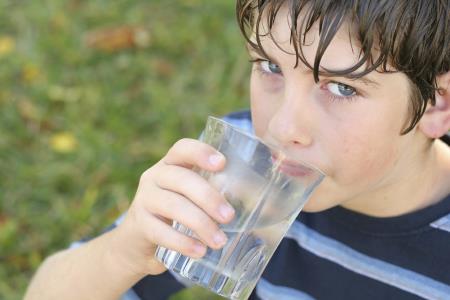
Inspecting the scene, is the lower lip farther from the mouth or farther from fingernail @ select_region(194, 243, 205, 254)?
fingernail @ select_region(194, 243, 205, 254)

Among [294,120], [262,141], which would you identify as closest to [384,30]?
[294,120]

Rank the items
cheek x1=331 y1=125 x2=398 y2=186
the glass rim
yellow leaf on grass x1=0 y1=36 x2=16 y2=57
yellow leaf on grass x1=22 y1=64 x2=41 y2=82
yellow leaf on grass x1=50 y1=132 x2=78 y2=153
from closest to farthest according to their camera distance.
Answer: the glass rim
cheek x1=331 y1=125 x2=398 y2=186
yellow leaf on grass x1=50 y1=132 x2=78 y2=153
yellow leaf on grass x1=22 y1=64 x2=41 y2=82
yellow leaf on grass x1=0 y1=36 x2=16 y2=57

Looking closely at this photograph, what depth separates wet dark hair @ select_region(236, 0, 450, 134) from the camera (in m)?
1.52

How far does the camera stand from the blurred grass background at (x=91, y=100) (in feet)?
9.50

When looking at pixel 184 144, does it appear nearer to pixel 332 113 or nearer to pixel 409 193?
pixel 332 113

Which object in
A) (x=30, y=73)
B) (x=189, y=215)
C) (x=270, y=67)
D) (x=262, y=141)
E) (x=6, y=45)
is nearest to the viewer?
(x=262, y=141)

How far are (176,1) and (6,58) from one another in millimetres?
900

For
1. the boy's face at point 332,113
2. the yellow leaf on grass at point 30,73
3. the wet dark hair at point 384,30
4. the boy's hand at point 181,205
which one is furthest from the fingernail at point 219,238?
the yellow leaf on grass at point 30,73

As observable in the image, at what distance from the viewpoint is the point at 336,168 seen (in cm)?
164

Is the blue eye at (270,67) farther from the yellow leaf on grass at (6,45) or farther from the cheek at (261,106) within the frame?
the yellow leaf on grass at (6,45)

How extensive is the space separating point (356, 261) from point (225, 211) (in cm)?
58

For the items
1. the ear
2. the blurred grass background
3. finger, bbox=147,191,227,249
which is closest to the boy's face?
the ear

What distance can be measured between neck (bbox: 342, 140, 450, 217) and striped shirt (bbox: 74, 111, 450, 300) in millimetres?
24

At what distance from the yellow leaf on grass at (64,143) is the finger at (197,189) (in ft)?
5.19
